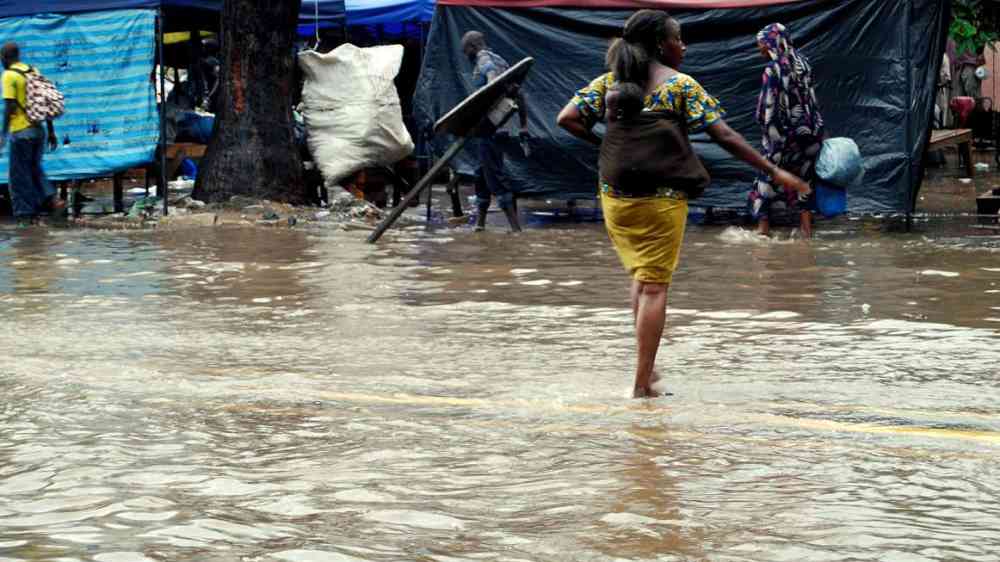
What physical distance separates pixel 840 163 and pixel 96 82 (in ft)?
26.8

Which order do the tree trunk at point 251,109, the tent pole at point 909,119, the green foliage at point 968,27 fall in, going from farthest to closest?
the green foliage at point 968,27 → the tree trunk at point 251,109 → the tent pole at point 909,119

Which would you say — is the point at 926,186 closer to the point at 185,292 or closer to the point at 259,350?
the point at 185,292

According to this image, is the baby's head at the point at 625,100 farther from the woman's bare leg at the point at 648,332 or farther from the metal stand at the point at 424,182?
the metal stand at the point at 424,182

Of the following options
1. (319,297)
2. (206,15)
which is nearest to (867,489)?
(319,297)

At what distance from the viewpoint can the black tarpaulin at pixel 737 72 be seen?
15242 millimetres

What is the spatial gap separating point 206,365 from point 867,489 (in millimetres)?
3853

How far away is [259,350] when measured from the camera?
28.2ft

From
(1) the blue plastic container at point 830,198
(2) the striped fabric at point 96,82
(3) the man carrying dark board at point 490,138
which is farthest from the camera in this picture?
(2) the striped fabric at point 96,82

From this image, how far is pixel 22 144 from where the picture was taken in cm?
1717

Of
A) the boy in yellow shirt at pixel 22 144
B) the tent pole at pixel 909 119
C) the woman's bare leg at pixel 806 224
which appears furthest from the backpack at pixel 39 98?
the tent pole at pixel 909 119

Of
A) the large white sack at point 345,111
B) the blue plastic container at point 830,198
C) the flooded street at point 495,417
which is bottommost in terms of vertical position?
the flooded street at point 495,417

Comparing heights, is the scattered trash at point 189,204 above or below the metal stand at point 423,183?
below

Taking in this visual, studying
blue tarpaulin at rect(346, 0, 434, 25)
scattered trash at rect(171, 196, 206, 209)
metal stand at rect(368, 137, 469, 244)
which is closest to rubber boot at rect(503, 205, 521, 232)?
metal stand at rect(368, 137, 469, 244)

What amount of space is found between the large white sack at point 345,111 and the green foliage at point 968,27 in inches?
315
